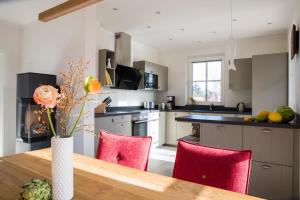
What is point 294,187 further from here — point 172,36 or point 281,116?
point 172,36

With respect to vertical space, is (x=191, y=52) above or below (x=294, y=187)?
above

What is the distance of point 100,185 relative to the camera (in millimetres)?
1066

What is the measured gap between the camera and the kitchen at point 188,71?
Answer: 2.27m

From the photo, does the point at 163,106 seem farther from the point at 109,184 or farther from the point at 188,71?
the point at 109,184

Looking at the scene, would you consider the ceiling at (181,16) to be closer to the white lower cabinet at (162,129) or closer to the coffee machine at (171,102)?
the coffee machine at (171,102)

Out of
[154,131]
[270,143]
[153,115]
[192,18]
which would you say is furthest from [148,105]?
[270,143]

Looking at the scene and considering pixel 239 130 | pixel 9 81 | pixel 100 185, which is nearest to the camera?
pixel 100 185

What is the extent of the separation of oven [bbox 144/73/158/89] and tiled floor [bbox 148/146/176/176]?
4.87 feet

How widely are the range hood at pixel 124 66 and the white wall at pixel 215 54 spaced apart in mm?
1520

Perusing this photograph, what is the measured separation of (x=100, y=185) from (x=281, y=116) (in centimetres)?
196

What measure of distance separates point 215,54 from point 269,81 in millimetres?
1696

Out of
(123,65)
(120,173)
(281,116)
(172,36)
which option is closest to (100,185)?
(120,173)

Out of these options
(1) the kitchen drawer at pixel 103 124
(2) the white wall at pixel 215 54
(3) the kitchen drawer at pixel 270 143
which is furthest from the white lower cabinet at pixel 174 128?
(3) the kitchen drawer at pixel 270 143

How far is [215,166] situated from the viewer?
117 centimetres
